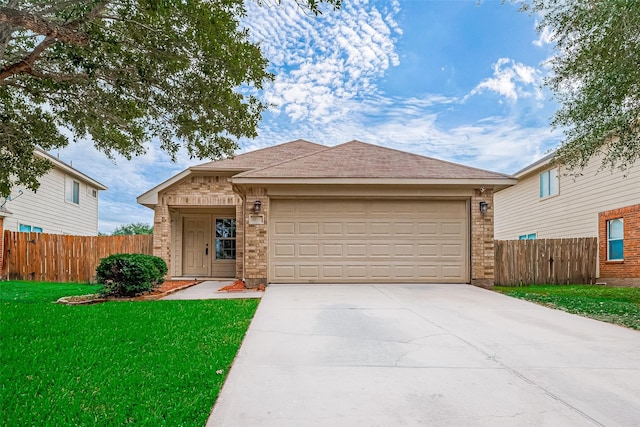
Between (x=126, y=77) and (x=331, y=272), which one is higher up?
(x=126, y=77)

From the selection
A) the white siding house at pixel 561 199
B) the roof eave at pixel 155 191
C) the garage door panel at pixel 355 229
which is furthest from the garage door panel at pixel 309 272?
the white siding house at pixel 561 199

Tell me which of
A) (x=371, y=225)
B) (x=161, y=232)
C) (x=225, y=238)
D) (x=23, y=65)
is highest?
(x=23, y=65)

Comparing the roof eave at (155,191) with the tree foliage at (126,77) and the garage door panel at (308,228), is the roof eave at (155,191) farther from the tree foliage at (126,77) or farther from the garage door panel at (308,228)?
the garage door panel at (308,228)

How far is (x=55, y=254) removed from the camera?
12.3 metres

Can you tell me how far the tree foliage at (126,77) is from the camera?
5785mm

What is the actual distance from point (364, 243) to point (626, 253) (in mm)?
8618

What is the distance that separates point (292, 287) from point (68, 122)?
20.8 ft

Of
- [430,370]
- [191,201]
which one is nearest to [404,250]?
[430,370]

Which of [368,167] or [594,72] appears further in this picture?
[368,167]

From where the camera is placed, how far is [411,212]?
998cm

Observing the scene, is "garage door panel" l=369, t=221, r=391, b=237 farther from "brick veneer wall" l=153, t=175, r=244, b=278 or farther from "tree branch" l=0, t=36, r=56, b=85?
"tree branch" l=0, t=36, r=56, b=85

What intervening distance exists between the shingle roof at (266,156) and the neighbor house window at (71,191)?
9554 millimetres

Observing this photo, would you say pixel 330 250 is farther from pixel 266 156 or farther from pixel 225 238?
pixel 266 156

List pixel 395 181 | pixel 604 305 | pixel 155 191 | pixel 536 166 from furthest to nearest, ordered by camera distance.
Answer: pixel 536 166 < pixel 155 191 < pixel 395 181 < pixel 604 305
